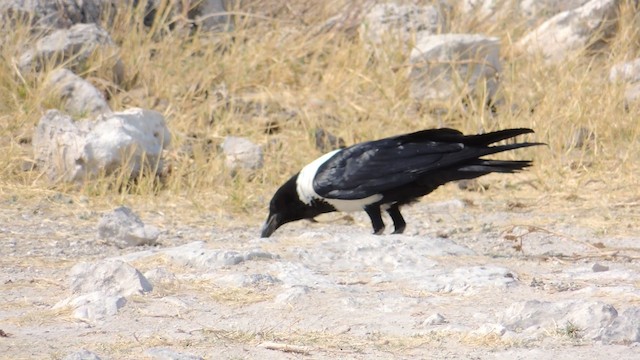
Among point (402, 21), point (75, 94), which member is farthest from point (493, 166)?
point (402, 21)

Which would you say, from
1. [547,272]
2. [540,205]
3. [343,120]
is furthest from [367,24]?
[547,272]

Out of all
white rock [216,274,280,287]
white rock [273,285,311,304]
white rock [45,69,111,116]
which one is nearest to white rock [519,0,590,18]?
white rock [45,69,111,116]

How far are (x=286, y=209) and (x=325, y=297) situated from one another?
1980 mm

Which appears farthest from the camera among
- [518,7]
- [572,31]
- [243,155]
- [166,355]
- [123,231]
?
[518,7]

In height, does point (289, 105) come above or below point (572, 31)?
below

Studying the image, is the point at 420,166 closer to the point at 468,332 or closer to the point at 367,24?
the point at 468,332

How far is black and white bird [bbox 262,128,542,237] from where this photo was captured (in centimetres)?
549

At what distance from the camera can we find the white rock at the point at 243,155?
25.0 feet

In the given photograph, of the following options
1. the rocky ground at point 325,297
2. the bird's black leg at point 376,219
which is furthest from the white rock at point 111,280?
the bird's black leg at point 376,219

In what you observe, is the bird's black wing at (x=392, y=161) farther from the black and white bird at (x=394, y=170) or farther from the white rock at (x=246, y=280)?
the white rock at (x=246, y=280)

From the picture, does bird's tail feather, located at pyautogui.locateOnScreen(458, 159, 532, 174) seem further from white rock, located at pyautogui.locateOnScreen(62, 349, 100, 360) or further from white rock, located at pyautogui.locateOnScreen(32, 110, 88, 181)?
white rock, located at pyautogui.locateOnScreen(32, 110, 88, 181)

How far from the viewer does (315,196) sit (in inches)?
236

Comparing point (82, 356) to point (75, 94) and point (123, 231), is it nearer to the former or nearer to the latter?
point (123, 231)

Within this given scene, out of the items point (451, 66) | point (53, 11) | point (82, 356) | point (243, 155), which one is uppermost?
point (82, 356)
